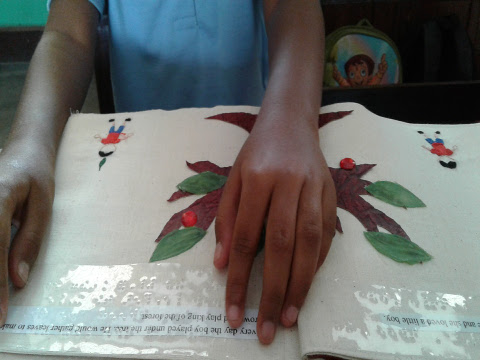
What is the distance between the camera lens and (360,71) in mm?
994

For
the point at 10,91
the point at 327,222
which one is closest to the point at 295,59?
the point at 327,222

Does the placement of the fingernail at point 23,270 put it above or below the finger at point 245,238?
below

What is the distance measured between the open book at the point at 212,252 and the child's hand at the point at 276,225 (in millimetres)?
15

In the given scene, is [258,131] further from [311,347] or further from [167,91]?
[167,91]

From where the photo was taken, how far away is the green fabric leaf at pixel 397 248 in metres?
0.31

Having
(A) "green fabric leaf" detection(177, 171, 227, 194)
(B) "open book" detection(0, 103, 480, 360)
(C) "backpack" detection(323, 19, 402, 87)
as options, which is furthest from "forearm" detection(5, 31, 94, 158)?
(C) "backpack" detection(323, 19, 402, 87)

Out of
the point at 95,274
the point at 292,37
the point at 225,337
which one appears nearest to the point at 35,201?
the point at 95,274

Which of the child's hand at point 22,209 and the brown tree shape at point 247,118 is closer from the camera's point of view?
the child's hand at point 22,209

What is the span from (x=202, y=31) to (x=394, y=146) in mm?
309

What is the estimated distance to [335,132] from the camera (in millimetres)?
421

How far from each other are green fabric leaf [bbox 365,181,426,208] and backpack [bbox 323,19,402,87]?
676 mm

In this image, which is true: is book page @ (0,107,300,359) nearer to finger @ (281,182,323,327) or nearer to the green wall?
finger @ (281,182,323,327)

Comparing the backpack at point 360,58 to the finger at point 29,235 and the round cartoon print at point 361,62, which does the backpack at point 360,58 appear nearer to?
the round cartoon print at point 361,62

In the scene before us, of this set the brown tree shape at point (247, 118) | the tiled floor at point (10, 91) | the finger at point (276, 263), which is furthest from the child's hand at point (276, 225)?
the tiled floor at point (10, 91)
